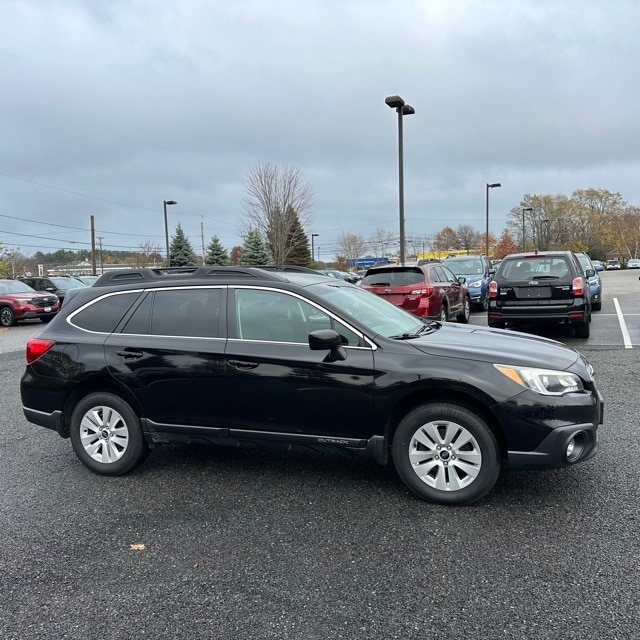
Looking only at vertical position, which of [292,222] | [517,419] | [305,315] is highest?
[292,222]

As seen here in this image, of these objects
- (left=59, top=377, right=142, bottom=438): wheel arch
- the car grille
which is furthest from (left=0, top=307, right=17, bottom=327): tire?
(left=59, top=377, right=142, bottom=438): wheel arch

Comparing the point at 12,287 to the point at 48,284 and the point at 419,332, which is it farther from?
the point at 419,332

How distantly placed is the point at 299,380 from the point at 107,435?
1.76 meters

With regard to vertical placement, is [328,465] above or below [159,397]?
below

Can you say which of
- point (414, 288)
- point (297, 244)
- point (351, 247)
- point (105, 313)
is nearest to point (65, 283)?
point (414, 288)

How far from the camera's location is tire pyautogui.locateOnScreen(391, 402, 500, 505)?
3600mm

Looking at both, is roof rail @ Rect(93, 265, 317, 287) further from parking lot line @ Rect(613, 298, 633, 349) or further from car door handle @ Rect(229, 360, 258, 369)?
parking lot line @ Rect(613, 298, 633, 349)

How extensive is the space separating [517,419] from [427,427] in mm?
581

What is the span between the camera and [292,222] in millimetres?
36375

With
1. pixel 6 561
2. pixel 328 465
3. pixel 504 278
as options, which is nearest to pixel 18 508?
pixel 6 561

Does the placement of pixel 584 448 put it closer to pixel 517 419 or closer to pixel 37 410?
pixel 517 419

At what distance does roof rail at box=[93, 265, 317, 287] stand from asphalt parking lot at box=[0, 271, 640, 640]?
159 cm

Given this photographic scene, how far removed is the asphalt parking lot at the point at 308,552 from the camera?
102 inches

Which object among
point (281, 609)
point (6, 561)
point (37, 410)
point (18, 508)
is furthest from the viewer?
point (37, 410)
